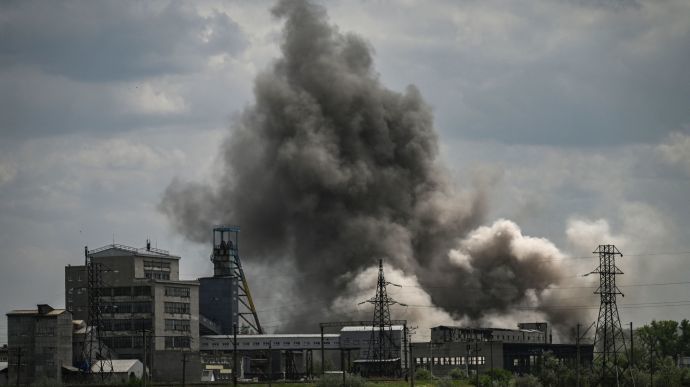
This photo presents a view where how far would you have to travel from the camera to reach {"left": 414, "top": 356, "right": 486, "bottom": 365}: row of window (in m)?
136

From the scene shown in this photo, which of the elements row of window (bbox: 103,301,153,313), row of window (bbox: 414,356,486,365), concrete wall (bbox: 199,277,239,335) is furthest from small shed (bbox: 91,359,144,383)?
row of window (bbox: 414,356,486,365)

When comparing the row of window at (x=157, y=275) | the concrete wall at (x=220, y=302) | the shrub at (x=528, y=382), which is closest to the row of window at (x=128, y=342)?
the row of window at (x=157, y=275)

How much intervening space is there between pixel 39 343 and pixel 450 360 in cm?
4627

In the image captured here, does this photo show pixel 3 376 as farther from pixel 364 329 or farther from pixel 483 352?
pixel 483 352

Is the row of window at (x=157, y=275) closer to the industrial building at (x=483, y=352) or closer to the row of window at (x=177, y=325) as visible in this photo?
the row of window at (x=177, y=325)

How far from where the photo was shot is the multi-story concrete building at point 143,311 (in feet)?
427

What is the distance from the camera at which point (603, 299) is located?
103688mm

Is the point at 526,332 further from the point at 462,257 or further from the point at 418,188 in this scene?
the point at 418,188

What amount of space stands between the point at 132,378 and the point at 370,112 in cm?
6795

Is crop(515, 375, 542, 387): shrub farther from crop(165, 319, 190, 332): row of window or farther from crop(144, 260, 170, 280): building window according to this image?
crop(144, 260, 170, 280): building window

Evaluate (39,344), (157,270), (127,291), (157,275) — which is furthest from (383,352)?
(39,344)

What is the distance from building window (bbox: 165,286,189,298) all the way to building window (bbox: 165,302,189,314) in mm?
889

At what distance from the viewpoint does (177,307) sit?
443 ft

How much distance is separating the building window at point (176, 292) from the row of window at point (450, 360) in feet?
88.6
